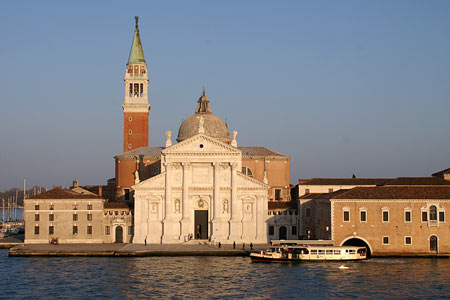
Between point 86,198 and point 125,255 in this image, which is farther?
point 86,198

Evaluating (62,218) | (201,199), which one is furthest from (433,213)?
(62,218)

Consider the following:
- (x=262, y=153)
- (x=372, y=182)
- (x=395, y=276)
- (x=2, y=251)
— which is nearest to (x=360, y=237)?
A: (x=395, y=276)

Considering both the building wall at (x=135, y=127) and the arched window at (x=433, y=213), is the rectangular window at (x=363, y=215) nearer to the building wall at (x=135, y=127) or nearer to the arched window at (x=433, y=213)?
the arched window at (x=433, y=213)

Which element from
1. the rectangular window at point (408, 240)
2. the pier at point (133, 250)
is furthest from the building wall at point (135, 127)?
the rectangular window at point (408, 240)

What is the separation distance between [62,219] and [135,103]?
24884 millimetres

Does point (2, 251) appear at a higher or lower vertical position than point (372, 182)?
lower

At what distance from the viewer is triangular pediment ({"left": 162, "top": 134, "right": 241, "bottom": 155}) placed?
59406 millimetres

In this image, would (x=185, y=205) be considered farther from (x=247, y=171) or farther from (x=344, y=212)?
(x=344, y=212)

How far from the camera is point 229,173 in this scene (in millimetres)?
60000

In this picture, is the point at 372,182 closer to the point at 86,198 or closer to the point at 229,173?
the point at 229,173

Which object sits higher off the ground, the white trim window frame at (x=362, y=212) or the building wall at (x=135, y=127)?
the building wall at (x=135, y=127)

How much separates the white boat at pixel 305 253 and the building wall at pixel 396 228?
1.88 m

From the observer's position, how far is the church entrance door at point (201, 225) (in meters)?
60.5

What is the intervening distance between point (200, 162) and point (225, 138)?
10.3 meters
